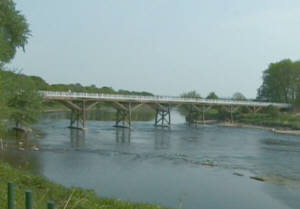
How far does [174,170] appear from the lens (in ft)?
71.1

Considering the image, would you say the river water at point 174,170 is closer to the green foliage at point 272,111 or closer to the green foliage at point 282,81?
the green foliage at point 272,111

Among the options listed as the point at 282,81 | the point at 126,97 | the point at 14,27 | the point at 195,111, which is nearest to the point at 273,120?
the point at 195,111

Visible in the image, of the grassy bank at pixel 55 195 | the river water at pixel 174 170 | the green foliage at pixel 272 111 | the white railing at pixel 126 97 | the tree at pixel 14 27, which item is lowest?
the river water at pixel 174 170

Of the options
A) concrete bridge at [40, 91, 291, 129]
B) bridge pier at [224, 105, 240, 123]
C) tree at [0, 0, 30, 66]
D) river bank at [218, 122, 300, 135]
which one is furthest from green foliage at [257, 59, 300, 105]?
tree at [0, 0, 30, 66]

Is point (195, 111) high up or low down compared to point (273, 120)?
up

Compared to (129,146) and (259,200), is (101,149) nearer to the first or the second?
(129,146)

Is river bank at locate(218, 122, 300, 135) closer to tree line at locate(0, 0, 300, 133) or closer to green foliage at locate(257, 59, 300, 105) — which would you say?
tree line at locate(0, 0, 300, 133)

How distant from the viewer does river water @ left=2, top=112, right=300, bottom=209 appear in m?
15.6

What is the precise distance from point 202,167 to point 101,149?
8919 millimetres

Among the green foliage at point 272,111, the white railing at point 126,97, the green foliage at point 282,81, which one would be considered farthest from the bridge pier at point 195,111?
the green foliage at point 282,81

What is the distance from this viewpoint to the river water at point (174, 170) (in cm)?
1558

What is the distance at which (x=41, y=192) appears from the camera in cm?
1084

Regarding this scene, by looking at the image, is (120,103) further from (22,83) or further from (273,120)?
(273,120)

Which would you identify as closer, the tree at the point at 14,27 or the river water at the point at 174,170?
the river water at the point at 174,170
